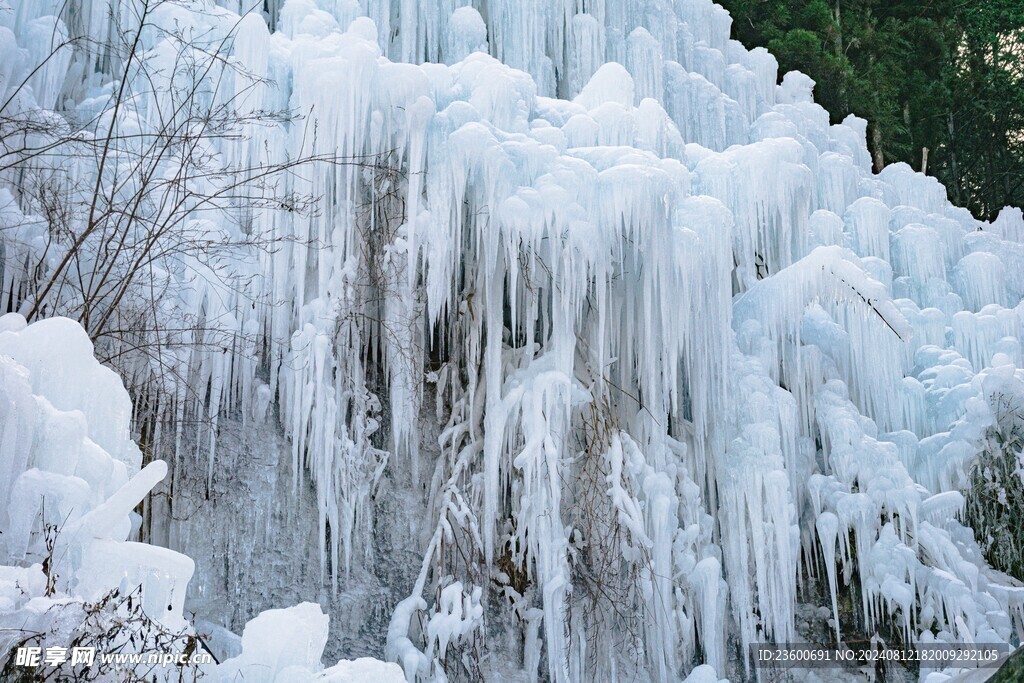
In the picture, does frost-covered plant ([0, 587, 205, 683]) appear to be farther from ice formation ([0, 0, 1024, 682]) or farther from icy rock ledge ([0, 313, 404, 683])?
ice formation ([0, 0, 1024, 682])

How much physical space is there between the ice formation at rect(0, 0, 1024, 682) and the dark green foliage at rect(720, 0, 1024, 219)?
6.60 metres

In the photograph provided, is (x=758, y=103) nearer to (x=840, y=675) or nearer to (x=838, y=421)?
(x=838, y=421)

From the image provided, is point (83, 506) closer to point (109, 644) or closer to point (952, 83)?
point (109, 644)

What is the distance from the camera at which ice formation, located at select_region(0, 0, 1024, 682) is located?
22.6ft

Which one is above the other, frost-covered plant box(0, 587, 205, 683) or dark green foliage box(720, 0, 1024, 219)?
dark green foliage box(720, 0, 1024, 219)

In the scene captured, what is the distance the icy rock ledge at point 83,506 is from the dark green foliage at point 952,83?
1193cm

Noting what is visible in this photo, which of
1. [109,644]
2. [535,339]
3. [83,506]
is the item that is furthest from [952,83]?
[109,644]

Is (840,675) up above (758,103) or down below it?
below

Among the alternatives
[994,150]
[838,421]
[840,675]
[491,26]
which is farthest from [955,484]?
[994,150]

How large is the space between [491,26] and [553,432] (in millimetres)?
3432

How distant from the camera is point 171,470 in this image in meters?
6.48

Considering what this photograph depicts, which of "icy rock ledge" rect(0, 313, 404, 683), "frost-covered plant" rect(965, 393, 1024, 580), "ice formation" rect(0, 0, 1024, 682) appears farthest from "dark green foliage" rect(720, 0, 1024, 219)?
"icy rock ledge" rect(0, 313, 404, 683)

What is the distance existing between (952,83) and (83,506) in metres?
14.4

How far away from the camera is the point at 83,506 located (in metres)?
4.23
